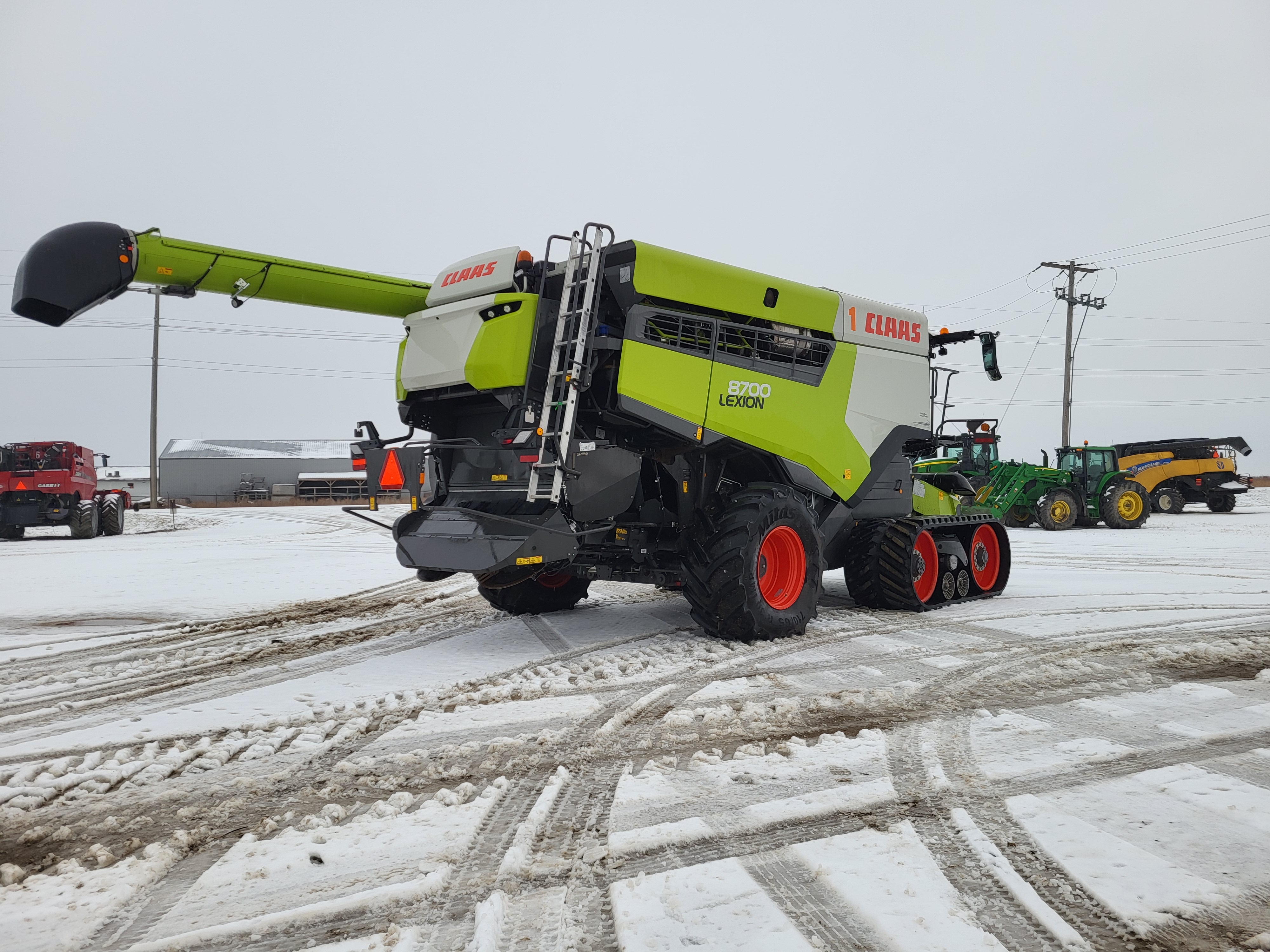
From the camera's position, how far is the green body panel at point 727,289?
5562mm

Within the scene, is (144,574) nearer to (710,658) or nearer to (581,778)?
(710,658)

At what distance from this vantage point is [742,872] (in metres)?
2.41

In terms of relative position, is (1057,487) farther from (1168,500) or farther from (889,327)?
(889,327)

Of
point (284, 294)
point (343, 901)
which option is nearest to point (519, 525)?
point (284, 294)

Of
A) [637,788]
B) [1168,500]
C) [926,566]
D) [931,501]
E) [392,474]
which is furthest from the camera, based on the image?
[1168,500]

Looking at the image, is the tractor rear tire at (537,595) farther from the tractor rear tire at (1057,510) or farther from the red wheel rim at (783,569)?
the tractor rear tire at (1057,510)

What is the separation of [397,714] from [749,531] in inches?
108

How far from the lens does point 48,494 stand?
1927cm

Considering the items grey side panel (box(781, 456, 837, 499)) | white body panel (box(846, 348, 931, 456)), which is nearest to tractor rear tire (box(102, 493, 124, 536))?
grey side panel (box(781, 456, 837, 499))

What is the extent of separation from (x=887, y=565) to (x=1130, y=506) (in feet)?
54.6

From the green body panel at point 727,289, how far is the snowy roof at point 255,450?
54188mm

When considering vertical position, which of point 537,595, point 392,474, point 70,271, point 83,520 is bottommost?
point 83,520

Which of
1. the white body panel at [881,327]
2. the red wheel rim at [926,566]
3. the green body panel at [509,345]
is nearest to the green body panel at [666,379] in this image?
the green body panel at [509,345]

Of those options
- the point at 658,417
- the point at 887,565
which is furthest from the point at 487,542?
the point at 887,565
